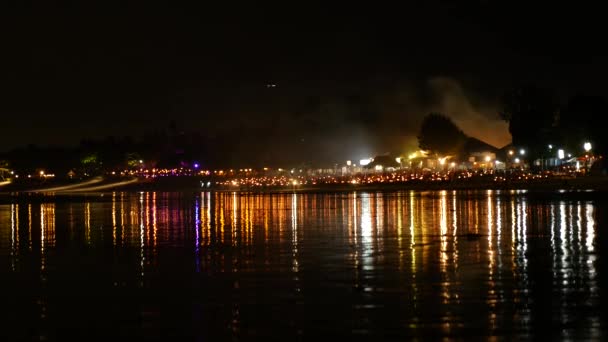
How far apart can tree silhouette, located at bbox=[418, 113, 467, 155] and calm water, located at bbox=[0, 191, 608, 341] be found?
82.3 meters

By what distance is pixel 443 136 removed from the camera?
111m

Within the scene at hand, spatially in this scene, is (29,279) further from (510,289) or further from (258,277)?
(510,289)

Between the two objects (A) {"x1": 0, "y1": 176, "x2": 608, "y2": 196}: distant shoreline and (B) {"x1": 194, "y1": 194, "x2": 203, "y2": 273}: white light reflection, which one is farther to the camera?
(A) {"x1": 0, "y1": 176, "x2": 608, "y2": 196}: distant shoreline

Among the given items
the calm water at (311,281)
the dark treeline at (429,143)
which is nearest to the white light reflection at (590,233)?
the calm water at (311,281)

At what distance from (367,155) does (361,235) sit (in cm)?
10175

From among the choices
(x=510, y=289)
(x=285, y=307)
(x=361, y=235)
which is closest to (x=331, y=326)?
(x=285, y=307)

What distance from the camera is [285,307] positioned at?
1259 cm

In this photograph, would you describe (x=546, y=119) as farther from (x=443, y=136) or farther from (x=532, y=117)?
(x=443, y=136)

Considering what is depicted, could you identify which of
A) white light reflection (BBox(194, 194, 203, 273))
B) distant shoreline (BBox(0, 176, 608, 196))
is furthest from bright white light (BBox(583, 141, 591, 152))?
white light reflection (BBox(194, 194, 203, 273))

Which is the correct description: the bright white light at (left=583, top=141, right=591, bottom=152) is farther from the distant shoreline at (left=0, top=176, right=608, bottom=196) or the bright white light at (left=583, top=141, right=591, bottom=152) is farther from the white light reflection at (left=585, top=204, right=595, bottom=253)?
the white light reflection at (left=585, top=204, right=595, bottom=253)

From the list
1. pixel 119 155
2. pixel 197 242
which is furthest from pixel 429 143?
pixel 197 242

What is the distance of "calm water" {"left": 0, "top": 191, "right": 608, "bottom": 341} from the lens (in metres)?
11.2

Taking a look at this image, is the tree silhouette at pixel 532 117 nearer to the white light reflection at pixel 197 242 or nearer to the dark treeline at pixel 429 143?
the dark treeline at pixel 429 143

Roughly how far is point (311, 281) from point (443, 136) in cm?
9765
